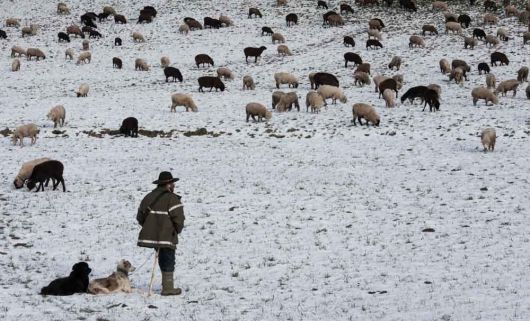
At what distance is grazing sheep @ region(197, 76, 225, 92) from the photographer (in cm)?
3300

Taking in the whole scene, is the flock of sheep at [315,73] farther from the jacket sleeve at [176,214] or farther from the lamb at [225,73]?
the jacket sleeve at [176,214]

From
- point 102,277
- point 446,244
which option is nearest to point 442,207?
point 446,244

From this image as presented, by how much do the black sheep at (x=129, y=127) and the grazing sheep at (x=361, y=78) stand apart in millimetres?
14539

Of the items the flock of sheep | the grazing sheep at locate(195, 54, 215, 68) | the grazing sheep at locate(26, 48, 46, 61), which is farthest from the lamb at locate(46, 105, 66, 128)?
the grazing sheep at locate(26, 48, 46, 61)

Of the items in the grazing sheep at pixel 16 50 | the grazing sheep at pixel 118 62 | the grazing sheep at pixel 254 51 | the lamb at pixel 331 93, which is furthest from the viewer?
the grazing sheep at pixel 16 50

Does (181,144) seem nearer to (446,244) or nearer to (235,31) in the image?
(446,244)

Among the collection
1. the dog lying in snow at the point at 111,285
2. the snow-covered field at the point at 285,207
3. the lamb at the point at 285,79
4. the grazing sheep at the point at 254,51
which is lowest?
the dog lying in snow at the point at 111,285

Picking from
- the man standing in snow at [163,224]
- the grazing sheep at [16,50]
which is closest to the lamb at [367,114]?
the man standing in snow at [163,224]

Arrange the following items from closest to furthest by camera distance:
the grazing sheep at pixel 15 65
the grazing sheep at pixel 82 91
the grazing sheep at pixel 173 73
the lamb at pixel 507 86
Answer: the lamb at pixel 507 86 → the grazing sheep at pixel 82 91 → the grazing sheep at pixel 173 73 → the grazing sheep at pixel 15 65

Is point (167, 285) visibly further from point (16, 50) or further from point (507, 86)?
point (16, 50)

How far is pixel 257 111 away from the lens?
25828 mm

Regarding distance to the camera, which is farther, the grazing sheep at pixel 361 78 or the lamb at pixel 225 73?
the lamb at pixel 225 73

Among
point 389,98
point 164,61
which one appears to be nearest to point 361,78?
point 389,98

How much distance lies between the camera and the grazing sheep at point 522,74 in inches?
1232
